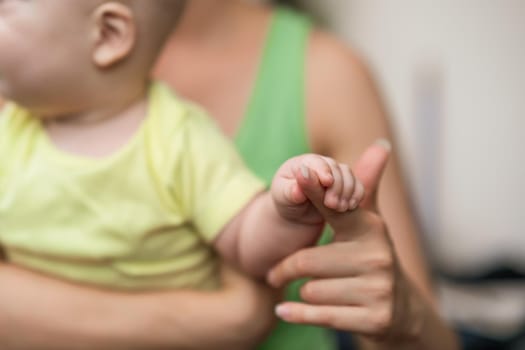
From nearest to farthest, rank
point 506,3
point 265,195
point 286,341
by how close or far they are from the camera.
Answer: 1. point 265,195
2. point 286,341
3. point 506,3

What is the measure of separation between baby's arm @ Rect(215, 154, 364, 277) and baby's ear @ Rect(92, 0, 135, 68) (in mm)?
149

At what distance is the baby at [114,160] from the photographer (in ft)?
1.82

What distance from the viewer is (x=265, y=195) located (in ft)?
1.87

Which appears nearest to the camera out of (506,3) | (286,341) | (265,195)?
(265,195)

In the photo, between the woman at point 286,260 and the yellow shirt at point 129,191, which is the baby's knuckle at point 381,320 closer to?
the woman at point 286,260

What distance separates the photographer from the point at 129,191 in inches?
23.3

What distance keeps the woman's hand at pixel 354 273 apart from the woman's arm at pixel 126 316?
9cm

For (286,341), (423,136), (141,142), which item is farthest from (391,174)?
(423,136)

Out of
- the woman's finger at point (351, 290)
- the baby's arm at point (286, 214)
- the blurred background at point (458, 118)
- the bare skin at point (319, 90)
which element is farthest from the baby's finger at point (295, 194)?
the blurred background at point (458, 118)

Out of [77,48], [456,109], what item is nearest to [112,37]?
[77,48]

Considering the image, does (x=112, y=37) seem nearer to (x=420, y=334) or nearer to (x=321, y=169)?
(x=321, y=169)

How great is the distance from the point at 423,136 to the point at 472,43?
0.75 ft

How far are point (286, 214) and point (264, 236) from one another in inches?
1.5

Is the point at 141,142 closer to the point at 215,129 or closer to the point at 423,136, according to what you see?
the point at 215,129
